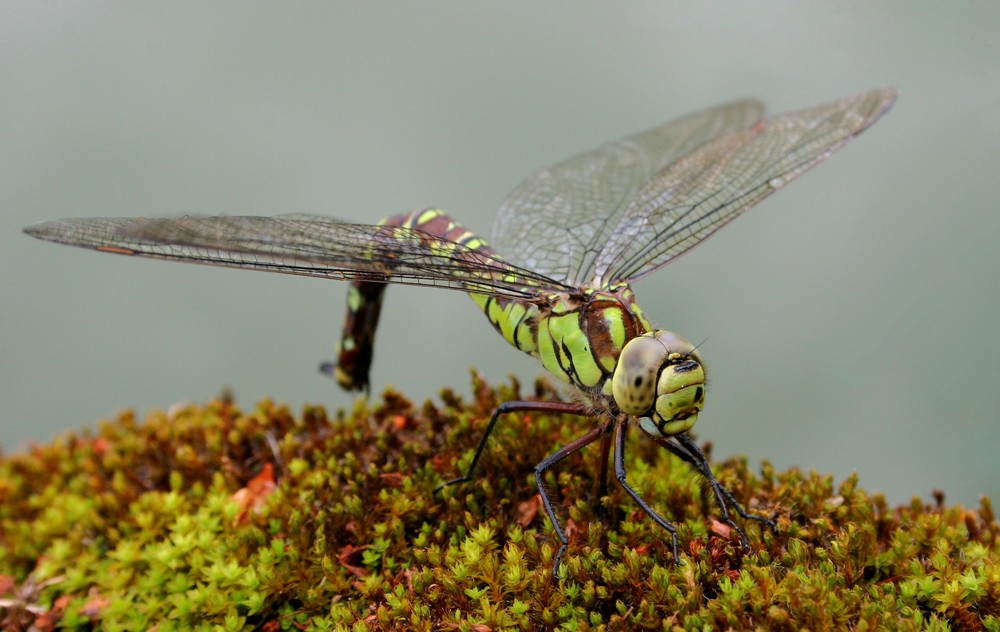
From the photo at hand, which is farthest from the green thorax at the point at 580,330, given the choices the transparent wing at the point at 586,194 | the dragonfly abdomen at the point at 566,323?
the transparent wing at the point at 586,194

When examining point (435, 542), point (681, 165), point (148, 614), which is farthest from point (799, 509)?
point (148, 614)

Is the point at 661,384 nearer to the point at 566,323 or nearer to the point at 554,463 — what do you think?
the point at 554,463

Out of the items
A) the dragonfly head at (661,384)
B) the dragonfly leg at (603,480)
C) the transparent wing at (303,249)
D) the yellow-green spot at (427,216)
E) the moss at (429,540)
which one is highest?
the yellow-green spot at (427,216)

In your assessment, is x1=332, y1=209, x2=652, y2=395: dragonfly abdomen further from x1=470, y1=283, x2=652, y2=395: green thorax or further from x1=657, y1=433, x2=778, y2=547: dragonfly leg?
x1=657, y1=433, x2=778, y2=547: dragonfly leg

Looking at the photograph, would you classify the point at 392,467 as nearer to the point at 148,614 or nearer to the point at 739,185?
the point at 148,614

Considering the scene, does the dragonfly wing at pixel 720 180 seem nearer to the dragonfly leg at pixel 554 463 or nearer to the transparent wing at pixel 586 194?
the transparent wing at pixel 586 194
